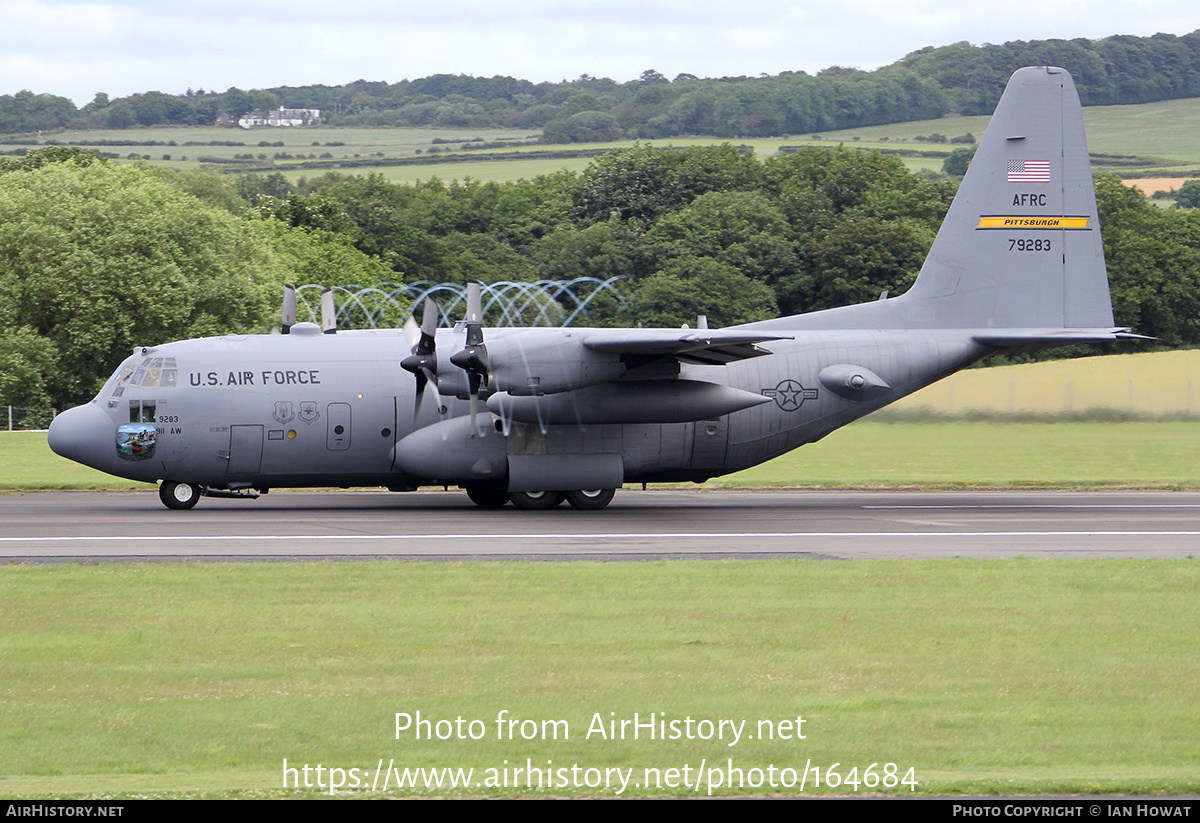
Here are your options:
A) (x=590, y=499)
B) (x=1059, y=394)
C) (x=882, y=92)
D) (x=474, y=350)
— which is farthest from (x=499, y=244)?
(x=882, y=92)

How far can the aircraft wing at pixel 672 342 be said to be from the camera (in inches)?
891

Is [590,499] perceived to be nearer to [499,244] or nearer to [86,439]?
[86,439]

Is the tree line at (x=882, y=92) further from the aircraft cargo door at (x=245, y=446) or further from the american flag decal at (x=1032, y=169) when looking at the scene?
the aircraft cargo door at (x=245, y=446)

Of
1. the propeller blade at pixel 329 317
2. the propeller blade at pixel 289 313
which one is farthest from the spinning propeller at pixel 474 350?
the propeller blade at pixel 289 313

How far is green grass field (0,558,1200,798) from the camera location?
28.6ft

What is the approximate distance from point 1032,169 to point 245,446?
1754cm

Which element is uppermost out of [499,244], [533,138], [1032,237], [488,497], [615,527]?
[533,138]

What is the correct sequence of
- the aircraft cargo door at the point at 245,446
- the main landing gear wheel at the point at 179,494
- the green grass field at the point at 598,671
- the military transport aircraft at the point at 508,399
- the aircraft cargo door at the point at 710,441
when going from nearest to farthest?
the green grass field at the point at 598,671 < the military transport aircraft at the point at 508,399 < the aircraft cargo door at the point at 245,446 < the main landing gear wheel at the point at 179,494 < the aircraft cargo door at the point at 710,441

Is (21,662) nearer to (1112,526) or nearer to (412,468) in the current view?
(412,468)

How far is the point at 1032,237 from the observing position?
2795cm

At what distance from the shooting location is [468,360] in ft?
75.2

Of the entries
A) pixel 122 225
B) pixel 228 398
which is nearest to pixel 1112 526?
pixel 228 398

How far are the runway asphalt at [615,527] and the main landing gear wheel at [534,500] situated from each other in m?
0.25

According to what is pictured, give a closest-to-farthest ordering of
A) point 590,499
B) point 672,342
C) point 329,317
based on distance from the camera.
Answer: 1. point 672,342
2. point 590,499
3. point 329,317
